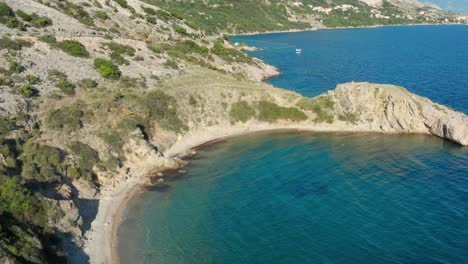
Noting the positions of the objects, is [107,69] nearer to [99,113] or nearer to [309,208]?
[99,113]

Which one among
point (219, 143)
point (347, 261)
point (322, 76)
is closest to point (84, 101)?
point (219, 143)

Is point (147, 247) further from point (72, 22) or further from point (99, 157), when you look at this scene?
point (72, 22)

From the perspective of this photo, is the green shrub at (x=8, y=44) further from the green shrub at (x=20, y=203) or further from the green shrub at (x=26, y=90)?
the green shrub at (x=20, y=203)

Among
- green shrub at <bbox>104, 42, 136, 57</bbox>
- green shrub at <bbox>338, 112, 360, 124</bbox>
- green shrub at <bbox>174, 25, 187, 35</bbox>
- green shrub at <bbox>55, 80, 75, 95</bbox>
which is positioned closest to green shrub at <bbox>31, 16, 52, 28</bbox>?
green shrub at <bbox>104, 42, 136, 57</bbox>

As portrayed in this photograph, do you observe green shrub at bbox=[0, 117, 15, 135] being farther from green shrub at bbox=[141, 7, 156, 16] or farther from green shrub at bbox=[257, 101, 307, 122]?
green shrub at bbox=[141, 7, 156, 16]

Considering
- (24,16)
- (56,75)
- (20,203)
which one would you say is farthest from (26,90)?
(24,16)
